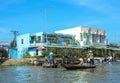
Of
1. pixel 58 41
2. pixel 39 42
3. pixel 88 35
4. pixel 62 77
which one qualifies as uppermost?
pixel 88 35

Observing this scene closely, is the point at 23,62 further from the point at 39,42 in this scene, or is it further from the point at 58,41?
the point at 58,41

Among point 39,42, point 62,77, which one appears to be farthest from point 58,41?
point 62,77

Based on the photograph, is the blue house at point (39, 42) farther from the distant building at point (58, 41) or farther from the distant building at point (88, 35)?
the distant building at point (88, 35)

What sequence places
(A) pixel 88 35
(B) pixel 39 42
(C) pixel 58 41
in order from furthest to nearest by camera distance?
(A) pixel 88 35 → (C) pixel 58 41 → (B) pixel 39 42

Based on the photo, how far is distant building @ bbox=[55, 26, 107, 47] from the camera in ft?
207

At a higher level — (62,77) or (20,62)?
(20,62)

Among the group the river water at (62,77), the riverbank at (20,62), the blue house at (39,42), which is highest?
the blue house at (39,42)

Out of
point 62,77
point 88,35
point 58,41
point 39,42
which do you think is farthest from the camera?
point 88,35

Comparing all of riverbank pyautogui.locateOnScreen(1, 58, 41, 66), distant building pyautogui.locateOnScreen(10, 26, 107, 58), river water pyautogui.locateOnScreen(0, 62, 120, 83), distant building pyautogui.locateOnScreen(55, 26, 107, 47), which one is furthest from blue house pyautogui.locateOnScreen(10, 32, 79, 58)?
river water pyautogui.locateOnScreen(0, 62, 120, 83)

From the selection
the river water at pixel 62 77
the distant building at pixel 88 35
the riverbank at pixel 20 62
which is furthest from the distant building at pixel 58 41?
the river water at pixel 62 77

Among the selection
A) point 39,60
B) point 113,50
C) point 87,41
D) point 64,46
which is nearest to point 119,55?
point 113,50

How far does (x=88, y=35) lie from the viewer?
213 ft

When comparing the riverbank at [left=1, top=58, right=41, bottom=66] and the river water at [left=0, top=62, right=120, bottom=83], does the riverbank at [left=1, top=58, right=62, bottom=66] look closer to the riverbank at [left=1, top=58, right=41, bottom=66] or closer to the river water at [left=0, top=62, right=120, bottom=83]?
the riverbank at [left=1, top=58, right=41, bottom=66]

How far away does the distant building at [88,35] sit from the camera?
63.1 m
